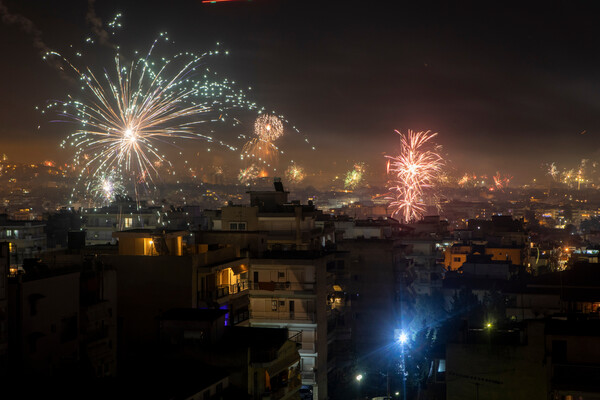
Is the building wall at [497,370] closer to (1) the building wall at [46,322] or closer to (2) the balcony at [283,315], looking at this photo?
(2) the balcony at [283,315]

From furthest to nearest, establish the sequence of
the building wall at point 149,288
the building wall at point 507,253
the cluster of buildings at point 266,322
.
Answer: the building wall at point 507,253, the building wall at point 149,288, the cluster of buildings at point 266,322

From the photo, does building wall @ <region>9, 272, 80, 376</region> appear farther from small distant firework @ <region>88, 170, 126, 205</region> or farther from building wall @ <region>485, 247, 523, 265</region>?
building wall @ <region>485, 247, 523, 265</region>

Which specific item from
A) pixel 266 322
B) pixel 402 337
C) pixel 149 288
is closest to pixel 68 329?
pixel 149 288

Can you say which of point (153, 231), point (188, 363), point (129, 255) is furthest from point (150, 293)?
point (188, 363)

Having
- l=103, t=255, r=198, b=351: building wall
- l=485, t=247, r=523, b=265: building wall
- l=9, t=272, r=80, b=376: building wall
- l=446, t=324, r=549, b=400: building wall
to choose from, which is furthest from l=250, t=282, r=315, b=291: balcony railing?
l=485, t=247, r=523, b=265: building wall

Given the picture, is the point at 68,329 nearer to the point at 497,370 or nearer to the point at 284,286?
the point at 284,286

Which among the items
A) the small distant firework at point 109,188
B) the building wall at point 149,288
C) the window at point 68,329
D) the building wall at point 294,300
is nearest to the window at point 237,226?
the building wall at point 294,300

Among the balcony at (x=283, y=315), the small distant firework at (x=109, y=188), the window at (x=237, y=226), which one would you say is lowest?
the balcony at (x=283, y=315)

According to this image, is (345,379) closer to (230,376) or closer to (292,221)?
(292,221)
